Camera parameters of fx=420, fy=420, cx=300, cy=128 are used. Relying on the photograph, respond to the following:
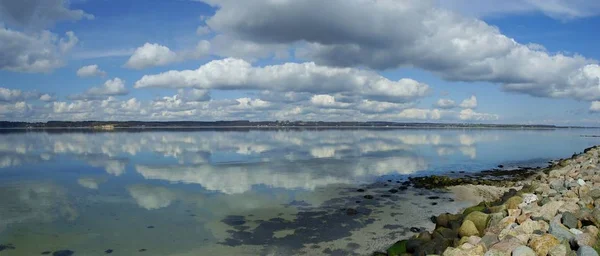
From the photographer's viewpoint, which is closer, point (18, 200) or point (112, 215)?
point (112, 215)

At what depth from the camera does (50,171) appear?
117 ft

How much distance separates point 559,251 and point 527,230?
174 cm

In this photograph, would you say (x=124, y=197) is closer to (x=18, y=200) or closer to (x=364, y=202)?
(x=18, y=200)

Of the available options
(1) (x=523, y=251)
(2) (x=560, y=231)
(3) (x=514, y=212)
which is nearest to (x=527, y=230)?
(2) (x=560, y=231)

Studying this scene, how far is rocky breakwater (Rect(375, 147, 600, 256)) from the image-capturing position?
8.77m

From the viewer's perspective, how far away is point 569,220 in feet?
33.0

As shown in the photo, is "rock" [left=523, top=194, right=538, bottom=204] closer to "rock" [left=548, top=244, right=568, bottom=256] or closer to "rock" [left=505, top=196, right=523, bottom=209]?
"rock" [left=505, top=196, right=523, bottom=209]

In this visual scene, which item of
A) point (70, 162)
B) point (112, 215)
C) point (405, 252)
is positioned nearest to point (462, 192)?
point (405, 252)

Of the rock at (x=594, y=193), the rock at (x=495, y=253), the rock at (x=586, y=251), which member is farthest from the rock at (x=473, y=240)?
the rock at (x=594, y=193)

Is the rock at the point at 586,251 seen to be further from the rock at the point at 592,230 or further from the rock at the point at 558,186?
the rock at the point at 558,186

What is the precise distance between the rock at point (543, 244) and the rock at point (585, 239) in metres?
0.44

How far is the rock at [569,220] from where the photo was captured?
9.94m

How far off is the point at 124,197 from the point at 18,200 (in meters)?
5.46

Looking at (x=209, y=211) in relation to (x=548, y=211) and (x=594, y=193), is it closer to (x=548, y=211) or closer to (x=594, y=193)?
(x=548, y=211)
